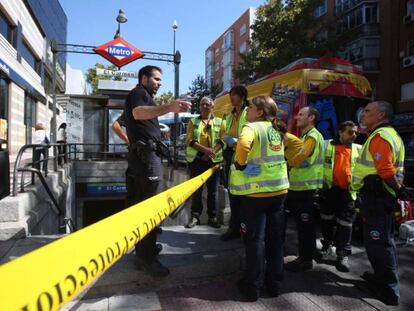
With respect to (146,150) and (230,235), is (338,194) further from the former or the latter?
(146,150)

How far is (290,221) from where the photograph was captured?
20.1ft

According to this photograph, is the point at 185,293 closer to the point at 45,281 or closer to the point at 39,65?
the point at 45,281

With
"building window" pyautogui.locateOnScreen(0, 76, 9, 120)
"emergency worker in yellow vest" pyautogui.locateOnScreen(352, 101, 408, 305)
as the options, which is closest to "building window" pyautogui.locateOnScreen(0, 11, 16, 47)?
"building window" pyautogui.locateOnScreen(0, 76, 9, 120)

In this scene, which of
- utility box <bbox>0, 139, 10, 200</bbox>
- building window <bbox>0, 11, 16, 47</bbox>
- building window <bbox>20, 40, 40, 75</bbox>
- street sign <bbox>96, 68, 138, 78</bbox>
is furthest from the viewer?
building window <bbox>20, 40, 40, 75</bbox>

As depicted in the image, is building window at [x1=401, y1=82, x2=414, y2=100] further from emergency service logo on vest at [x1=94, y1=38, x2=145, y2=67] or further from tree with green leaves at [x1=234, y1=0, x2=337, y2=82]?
emergency service logo on vest at [x1=94, y1=38, x2=145, y2=67]

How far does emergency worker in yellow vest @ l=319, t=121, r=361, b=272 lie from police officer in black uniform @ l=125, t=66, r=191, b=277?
200 centimetres

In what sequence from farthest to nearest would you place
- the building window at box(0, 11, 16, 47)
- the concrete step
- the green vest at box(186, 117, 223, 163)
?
the building window at box(0, 11, 16, 47), the green vest at box(186, 117, 223, 163), the concrete step

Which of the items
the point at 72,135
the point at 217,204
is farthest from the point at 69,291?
the point at 72,135

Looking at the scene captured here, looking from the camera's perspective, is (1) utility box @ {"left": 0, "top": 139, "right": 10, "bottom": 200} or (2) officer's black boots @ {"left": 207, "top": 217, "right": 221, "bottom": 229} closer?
(1) utility box @ {"left": 0, "top": 139, "right": 10, "bottom": 200}

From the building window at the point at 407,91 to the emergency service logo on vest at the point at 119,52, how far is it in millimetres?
19050

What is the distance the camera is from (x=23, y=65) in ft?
71.3

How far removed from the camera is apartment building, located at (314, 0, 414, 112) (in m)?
24.9

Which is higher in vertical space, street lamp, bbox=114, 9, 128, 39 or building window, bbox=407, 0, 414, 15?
building window, bbox=407, 0, 414, 15

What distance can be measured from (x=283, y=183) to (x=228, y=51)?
5999 cm
